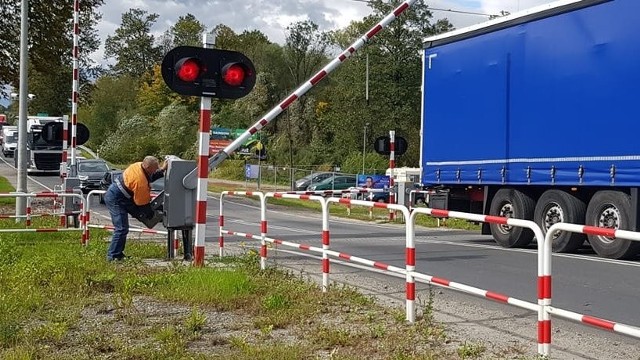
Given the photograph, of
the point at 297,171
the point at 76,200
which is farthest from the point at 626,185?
the point at 297,171

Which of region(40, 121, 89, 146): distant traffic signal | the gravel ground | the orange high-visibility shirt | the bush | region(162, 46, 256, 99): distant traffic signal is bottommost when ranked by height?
the gravel ground

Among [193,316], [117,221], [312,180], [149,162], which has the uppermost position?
[149,162]

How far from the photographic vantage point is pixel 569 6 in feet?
45.0

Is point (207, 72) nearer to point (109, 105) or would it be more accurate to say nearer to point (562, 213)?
point (562, 213)

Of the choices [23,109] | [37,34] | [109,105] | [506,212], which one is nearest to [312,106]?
[109,105]

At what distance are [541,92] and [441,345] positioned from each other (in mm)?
8977

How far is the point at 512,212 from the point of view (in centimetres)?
1547

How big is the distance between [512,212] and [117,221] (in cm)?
779

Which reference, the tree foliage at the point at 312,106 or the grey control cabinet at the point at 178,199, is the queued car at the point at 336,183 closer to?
the tree foliage at the point at 312,106

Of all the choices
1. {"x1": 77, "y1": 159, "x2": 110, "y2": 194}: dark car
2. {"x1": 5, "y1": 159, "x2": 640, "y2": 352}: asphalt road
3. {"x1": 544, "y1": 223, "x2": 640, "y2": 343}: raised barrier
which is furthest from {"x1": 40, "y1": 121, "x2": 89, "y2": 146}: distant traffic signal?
{"x1": 77, "y1": 159, "x2": 110, "y2": 194}: dark car

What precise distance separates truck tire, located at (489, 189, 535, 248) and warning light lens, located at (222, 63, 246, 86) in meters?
6.78

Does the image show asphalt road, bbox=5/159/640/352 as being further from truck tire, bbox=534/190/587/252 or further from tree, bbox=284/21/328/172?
tree, bbox=284/21/328/172

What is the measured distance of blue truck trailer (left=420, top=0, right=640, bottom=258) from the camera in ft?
42.2

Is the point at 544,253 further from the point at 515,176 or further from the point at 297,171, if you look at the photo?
the point at 297,171
